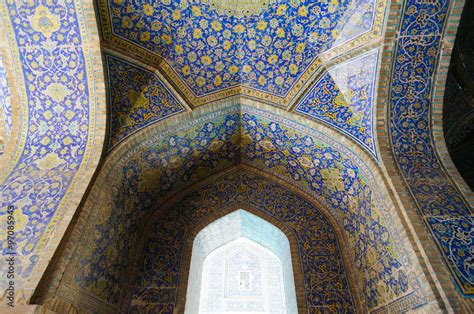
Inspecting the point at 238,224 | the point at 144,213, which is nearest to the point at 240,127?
the point at 238,224

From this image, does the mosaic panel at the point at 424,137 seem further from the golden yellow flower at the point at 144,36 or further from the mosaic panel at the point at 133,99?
the golden yellow flower at the point at 144,36

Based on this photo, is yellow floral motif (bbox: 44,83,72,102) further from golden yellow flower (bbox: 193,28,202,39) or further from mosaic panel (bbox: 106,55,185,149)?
golden yellow flower (bbox: 193,28,202,39)

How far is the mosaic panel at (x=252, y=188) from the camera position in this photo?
3615 millimetres

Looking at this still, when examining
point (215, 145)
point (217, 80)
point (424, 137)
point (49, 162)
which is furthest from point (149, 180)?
point (424, 137)

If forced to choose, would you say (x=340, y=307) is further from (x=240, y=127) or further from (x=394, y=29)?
(x=394, y=29)

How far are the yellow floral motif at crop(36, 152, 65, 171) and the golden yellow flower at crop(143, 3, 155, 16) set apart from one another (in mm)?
2227

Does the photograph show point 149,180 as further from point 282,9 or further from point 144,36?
point 282,9

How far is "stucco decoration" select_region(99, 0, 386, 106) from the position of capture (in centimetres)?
397

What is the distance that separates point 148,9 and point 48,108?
6.14 ft

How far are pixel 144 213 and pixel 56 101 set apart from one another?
2.13 m

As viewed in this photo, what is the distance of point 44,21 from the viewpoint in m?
3.63

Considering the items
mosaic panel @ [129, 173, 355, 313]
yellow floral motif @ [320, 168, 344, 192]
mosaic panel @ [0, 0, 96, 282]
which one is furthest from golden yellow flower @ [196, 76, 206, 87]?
yellow floral motif @ [320, 168, 344, 192]

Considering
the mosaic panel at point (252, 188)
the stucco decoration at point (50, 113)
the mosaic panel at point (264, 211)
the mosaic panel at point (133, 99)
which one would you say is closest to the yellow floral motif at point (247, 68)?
the mosaic panel at point (252, 188)

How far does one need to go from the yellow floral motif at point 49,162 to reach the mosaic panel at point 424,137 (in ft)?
14.2
